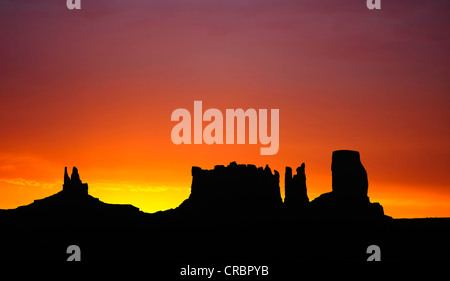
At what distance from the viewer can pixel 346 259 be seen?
190 meters

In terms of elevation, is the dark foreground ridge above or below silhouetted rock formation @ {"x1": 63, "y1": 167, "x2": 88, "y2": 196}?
below

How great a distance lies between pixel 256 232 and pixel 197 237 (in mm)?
17721

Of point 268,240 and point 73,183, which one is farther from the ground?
point 73,183

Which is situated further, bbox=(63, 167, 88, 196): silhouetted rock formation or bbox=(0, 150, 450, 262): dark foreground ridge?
bbox=(63, 167, 88, 196): silhouetted rock formation

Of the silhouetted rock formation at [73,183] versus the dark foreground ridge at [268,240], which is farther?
the silhouetted rock formation at [73,183]

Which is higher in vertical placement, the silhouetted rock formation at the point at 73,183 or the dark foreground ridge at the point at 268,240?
the silhouetted rock formation at the point at 73,183

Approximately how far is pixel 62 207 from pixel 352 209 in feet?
284

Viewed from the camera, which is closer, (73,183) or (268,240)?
(268,240)

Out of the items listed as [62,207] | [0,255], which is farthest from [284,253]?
[0,255]
